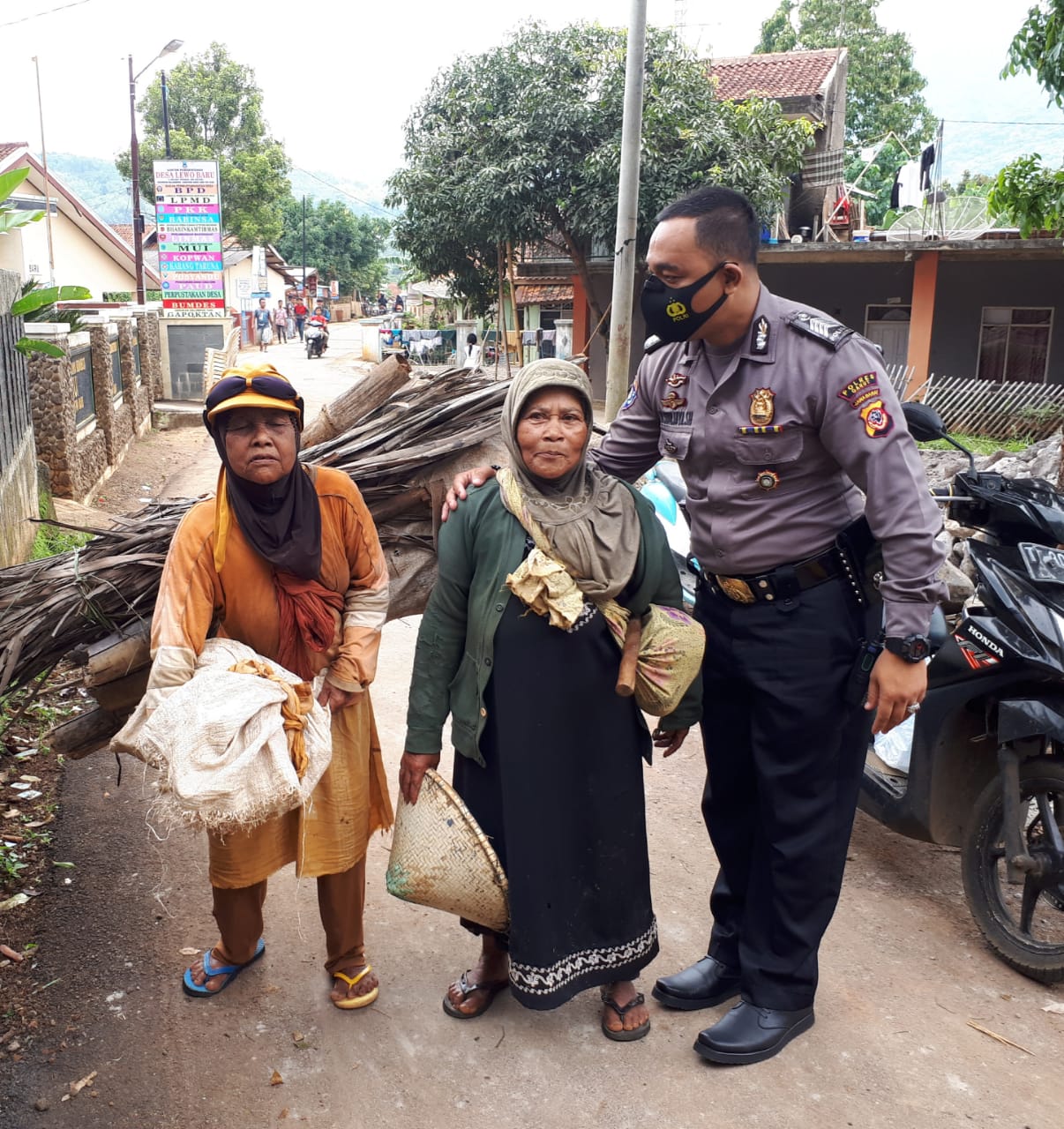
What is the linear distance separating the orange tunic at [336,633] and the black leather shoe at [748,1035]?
1028 millimetres

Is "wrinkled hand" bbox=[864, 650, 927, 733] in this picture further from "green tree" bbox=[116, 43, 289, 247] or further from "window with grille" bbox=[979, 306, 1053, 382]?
"green tree" bbox=[116, 43, 289, 247]

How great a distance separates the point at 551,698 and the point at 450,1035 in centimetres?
99

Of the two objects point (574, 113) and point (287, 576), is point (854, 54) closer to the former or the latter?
point (574, 113)

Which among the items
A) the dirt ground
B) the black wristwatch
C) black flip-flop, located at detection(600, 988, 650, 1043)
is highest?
the black wristwatch

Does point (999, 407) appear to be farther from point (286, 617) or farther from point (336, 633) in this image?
point (286, 617)

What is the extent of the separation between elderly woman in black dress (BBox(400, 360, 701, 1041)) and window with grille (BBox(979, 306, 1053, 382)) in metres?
18.9

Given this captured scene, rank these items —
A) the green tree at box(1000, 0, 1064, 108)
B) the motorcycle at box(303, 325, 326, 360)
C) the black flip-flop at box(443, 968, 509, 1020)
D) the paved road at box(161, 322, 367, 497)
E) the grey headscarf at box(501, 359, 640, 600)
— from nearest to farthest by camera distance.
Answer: the grey headscarf at box(501, 359, 640, 600), the black flip-flop at box(443, 968, 509, 1020), the green tree at box(1000, 0, 1064, 108), the paved road at box(161, 322, 367, 497), the motorcycle at box(303, 325, 326, 360)

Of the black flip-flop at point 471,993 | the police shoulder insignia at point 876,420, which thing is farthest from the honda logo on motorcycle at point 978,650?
the black flip-flop at point 471,993

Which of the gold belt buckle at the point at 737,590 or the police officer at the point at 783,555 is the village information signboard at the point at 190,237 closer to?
the police officer at the point at 783,555

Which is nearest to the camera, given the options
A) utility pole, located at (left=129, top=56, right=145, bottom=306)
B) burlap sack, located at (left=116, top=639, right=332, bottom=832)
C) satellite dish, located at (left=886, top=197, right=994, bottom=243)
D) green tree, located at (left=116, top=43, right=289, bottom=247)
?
burlap sack, located at (left=116, top=639, right=332, bottom=832)

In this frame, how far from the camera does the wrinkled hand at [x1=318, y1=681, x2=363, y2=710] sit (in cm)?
263

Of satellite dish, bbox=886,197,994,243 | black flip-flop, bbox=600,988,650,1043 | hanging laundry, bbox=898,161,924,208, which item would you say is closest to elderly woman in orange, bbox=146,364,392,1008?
black flip-flop, bbox=600,988,650,1043

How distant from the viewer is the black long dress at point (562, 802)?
8.20ft

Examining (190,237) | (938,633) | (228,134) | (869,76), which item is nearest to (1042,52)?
(938,633)
